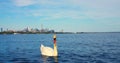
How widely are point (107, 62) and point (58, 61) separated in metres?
7.62

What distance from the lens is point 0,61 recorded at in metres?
37.4

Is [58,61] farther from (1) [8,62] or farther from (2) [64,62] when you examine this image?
(1) [8,62]

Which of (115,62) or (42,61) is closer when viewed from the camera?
(115,62)

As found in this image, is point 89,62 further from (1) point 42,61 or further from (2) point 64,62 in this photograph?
(1) point 42,61

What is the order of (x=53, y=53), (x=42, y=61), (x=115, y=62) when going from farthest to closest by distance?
(x=53, y=53)
(x=42, y=61)
(x=115, y=62)

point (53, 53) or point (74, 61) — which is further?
point (53, 53)

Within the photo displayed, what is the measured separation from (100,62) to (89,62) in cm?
166

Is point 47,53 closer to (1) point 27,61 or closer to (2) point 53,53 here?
(2) point 53,53

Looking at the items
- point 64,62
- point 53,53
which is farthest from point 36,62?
point 53,53

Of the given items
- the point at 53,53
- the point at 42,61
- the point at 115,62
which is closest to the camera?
the point at 115,62

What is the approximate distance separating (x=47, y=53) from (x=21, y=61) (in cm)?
782

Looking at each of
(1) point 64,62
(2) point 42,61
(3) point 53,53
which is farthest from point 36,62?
(3) point 53,53

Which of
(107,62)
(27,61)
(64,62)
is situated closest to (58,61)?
(64,62)

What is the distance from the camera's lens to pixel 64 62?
1423 inches
